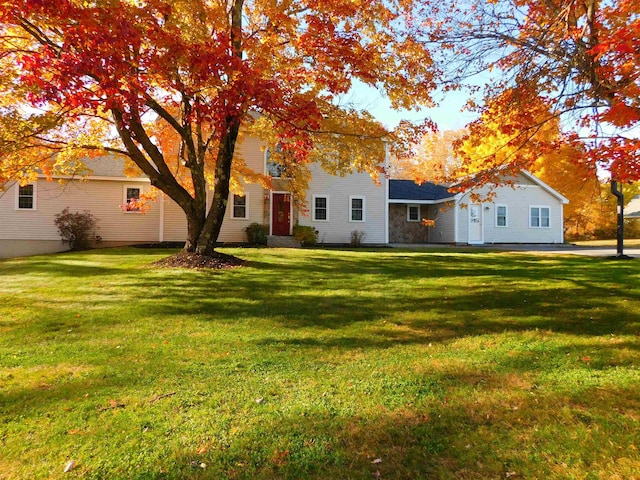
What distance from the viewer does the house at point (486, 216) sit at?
2328cm

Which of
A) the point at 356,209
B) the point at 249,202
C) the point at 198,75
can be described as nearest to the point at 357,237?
the point at 356,209

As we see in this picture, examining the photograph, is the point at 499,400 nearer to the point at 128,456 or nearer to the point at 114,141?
the point at 128,456

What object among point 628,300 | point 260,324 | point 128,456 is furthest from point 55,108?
point 628,300

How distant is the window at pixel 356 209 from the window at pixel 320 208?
4.14 feet

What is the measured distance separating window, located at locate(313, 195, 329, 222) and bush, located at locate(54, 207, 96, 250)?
10212 millimetres

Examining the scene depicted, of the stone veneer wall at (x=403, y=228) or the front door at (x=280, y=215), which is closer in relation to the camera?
the front door at (x=280, y=215)

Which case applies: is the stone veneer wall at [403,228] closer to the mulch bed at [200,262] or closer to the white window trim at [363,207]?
the white window trim at [363,207]

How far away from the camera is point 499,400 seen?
3.35 metres

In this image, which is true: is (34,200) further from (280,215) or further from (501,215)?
(501,215)

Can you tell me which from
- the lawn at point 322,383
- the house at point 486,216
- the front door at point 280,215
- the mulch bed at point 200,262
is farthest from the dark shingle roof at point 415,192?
the lawn at point 322,383

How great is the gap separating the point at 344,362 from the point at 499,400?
1.57m

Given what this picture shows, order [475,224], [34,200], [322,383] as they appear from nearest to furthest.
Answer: [322,383]
[34,200]
[475,224]

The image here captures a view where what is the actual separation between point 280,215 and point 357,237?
3964 millimetres

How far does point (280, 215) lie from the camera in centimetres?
2055
